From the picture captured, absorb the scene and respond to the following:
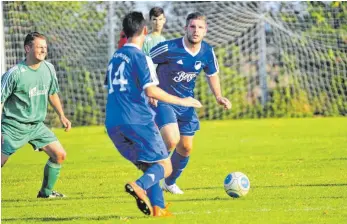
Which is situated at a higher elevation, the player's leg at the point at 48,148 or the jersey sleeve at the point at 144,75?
the jersey sleeve at the point at 144,75

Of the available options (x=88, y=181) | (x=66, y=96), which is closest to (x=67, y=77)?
(x=66, y=96)

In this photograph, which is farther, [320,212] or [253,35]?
[253,35]

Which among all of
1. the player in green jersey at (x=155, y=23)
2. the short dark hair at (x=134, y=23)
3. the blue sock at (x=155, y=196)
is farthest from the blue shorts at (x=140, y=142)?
the player in green jersey at (x=155, y=23)

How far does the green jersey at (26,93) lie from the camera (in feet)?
28.9

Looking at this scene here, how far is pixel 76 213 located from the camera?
25.8ft

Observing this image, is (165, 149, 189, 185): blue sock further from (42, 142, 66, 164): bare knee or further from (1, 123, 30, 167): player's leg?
(1, 123, 30, 167): player's leg

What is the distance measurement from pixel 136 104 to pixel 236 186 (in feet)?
5.81

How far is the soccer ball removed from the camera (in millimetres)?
8445

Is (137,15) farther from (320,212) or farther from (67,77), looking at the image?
(67,77)

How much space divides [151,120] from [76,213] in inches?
49.5

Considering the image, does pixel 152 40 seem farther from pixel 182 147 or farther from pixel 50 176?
pixel 50 176

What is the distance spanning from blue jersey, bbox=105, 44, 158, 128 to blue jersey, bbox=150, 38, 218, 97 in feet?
6.56

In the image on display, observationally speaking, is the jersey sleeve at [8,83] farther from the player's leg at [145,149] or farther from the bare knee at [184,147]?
the player's leg at [145,149]

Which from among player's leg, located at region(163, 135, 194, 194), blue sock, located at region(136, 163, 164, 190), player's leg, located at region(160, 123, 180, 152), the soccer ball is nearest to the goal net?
player's leg, located at region(163, 135, 194, 194)
